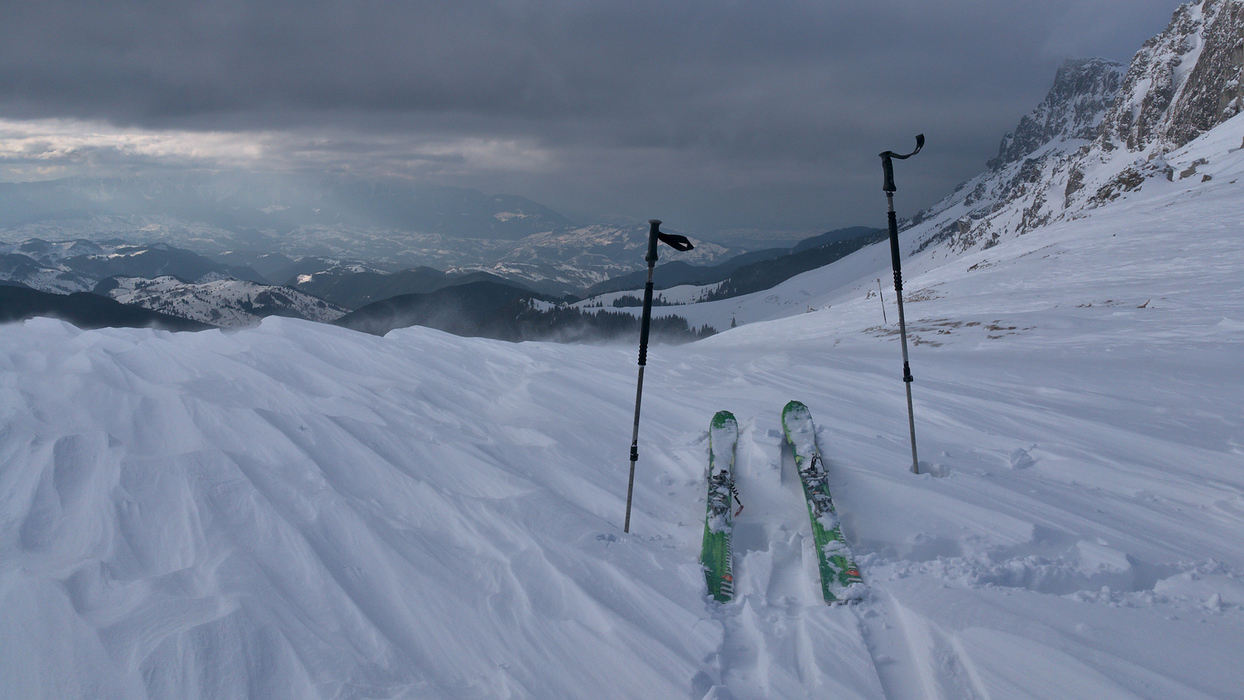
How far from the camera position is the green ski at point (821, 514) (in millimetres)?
4961

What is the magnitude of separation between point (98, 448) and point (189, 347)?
5.06 meters

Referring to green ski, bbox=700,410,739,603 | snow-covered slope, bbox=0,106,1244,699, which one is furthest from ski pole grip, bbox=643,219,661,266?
snow-covered slope, bbox=0,106,1244,699

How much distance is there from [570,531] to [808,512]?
2.78m

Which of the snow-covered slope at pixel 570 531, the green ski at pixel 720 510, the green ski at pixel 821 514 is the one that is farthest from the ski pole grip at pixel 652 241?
the green ski at pixel 821 514

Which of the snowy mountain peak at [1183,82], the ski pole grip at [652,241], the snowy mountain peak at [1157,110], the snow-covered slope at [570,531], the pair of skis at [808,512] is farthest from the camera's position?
the snowy mountain peak at [1157,110]

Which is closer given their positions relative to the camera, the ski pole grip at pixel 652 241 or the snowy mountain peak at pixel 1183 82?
the ski pole grip at pixel 652 241

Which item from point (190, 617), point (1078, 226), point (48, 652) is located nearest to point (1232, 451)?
point (190, 617)

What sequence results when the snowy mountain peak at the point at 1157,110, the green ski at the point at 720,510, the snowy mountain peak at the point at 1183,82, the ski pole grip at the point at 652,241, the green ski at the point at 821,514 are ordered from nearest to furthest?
1. the green ski at the point at 821,514
2. the green ski at the point at 720,510
3. the ski pole grip at the point at 652,241
4. the snowy mountain peak at the point at 1183,82
5. the snowy mountain peak at the point at 1157,110

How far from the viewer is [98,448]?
612 centimetres

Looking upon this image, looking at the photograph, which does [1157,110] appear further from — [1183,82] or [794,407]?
[794,407]

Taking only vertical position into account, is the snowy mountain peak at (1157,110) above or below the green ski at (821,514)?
above

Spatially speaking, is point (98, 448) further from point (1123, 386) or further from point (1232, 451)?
point (1123, 386)

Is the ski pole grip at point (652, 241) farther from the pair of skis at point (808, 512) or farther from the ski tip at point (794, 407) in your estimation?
the ski tip at point (794, 407)

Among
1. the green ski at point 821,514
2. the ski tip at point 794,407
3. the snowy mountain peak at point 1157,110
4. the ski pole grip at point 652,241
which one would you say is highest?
the snowy mountain peak at point 1157,110
